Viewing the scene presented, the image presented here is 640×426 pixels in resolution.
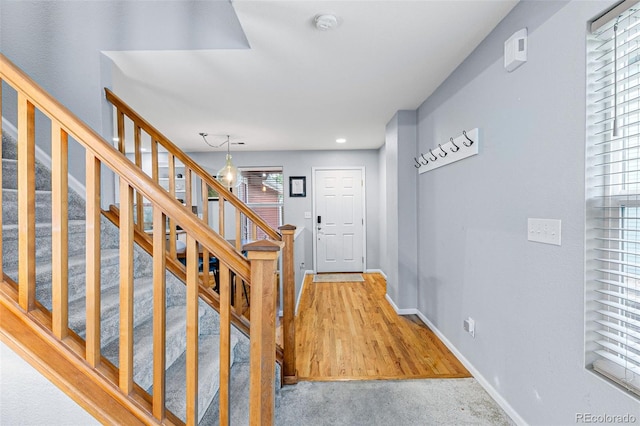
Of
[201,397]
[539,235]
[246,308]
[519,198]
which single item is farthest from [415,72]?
[246,308]

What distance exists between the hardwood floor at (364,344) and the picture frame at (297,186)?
6.98ft

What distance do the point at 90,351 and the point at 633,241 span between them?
1985 mm

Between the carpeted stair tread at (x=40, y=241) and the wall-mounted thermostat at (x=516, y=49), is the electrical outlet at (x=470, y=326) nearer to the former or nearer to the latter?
the wall-mounted thermostat at (x=516, y=49)

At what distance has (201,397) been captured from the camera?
1441 millimetres

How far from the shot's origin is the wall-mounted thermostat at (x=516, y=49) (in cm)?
158

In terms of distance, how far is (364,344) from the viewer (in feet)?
8.75

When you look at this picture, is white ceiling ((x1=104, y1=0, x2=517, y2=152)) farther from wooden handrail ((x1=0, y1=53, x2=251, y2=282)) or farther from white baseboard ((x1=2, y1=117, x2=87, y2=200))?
wooden handrail ((x1=0, y1=53, x2=251, y2=282))

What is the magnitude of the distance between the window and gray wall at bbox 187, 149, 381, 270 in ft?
0.55

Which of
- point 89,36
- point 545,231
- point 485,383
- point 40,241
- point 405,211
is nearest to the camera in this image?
point 545,231

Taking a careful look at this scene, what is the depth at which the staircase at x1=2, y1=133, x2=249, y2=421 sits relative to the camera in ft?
4.71

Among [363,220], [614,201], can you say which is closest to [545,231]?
[614,201]

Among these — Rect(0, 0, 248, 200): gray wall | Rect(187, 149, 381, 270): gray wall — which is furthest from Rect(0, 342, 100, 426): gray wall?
Rect(187, 149, 381, 270): gray wall

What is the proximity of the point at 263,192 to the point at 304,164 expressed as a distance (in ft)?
3.08

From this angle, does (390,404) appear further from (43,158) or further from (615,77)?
(43,158)
